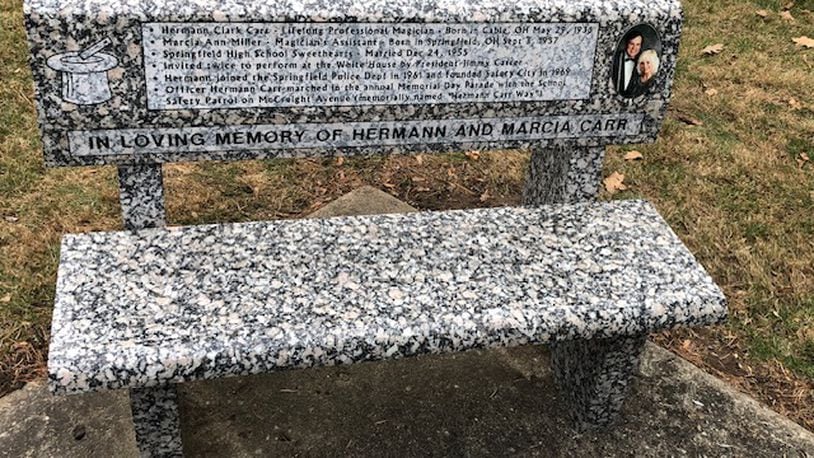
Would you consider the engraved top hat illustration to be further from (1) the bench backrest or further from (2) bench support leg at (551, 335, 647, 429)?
(2) bench support leg at (551, 335, 647, 429)

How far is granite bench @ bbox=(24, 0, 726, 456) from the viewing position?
2.02 metres

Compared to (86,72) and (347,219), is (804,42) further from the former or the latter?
(86,72)

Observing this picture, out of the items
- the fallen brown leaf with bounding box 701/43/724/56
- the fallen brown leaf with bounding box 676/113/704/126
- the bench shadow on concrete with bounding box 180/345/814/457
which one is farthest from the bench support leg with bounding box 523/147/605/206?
the fallen brown leaf with bounding box 701/43/724/56

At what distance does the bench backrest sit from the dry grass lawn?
0.97m

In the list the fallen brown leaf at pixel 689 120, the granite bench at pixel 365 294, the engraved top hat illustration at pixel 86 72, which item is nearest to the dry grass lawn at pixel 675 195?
the fallen brown leaf at pixel 689 120

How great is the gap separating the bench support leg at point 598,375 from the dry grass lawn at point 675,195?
1.87ft

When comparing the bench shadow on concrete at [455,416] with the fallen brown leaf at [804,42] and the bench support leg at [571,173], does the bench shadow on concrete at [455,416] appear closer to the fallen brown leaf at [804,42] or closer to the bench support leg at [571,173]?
the bench support leg at [571,173]

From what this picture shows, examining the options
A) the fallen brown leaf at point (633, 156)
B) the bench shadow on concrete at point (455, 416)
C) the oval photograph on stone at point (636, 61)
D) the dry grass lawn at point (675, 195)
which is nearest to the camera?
the oval photograph on stone at point (636, 61)

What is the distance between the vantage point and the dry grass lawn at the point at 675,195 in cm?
300

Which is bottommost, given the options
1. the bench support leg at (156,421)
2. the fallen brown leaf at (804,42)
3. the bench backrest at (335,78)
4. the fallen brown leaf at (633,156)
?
the bench support leg at (156,421)

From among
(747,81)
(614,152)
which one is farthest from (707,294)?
(747,81)

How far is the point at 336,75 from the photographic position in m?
2.28

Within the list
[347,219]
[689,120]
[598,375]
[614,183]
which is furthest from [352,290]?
[689,120]

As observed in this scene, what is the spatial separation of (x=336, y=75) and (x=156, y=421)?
1.06 meters
